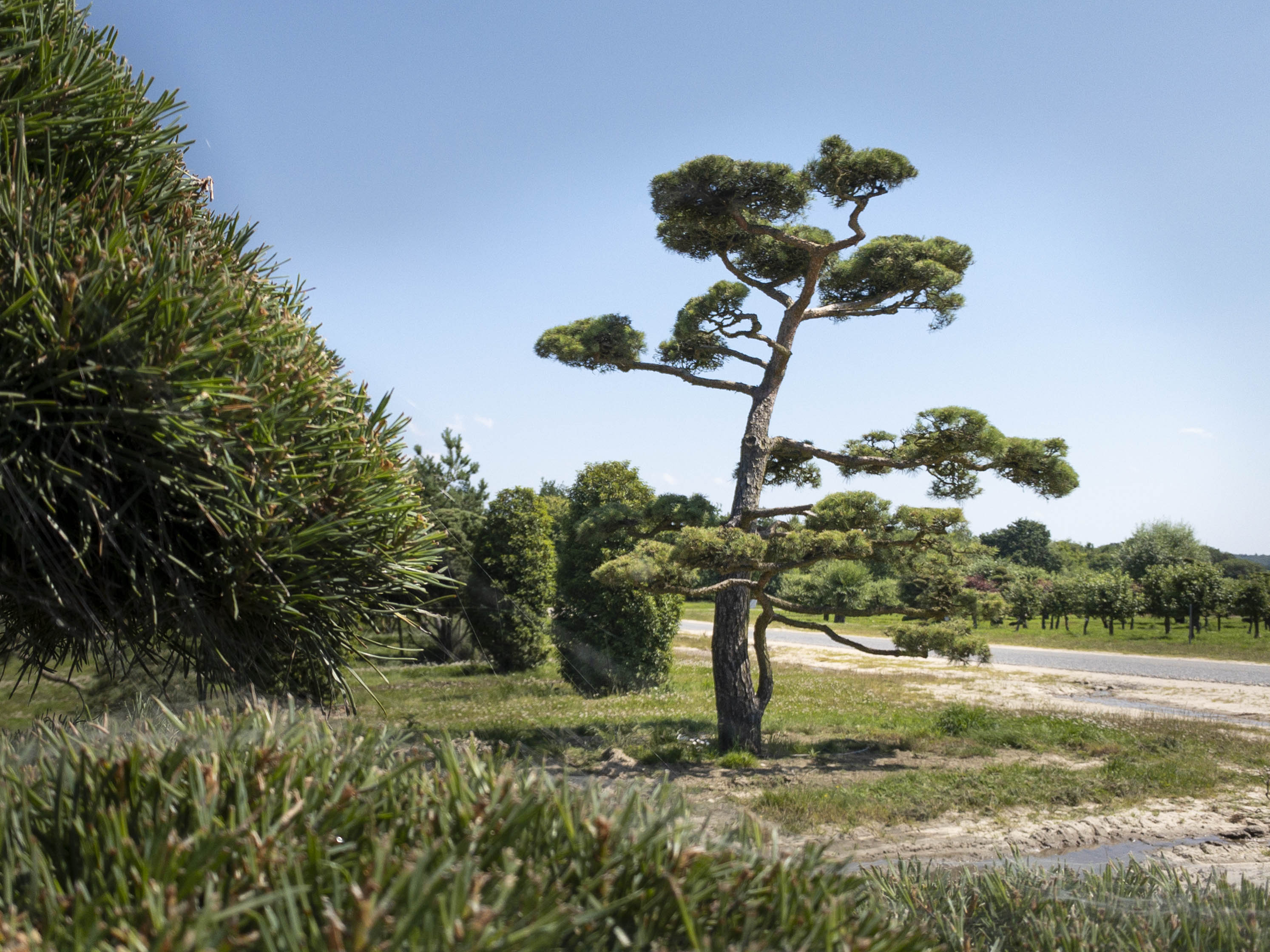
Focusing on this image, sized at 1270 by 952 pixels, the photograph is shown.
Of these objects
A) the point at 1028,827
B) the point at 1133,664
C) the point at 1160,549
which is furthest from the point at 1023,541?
the point at 1028,827

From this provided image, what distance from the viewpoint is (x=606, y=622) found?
46.5ft

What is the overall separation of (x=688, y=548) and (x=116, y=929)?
744 centimetres

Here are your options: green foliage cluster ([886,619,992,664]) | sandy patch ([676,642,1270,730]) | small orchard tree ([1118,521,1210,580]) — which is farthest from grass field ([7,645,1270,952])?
small orchard tree ([1118,521,1210,580])

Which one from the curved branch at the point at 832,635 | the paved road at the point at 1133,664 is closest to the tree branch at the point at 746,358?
the curved branch at the point at 832,635

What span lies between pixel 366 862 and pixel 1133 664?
79.3 ft

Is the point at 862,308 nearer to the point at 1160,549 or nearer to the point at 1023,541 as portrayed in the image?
the point at 1160,549

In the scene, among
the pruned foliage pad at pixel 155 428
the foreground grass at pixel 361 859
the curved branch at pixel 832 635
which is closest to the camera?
the foreground grass at pixel 361 859

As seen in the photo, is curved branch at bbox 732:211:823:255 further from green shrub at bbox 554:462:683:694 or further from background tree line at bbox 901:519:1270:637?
green shrub at bbox 554:462:683:694

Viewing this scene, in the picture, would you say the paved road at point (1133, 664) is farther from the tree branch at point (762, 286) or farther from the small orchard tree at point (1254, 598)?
the tree branch at point (762, 286)

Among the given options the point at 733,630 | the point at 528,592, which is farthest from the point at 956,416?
the point at 528,592

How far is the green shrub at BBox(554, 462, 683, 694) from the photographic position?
1404cm

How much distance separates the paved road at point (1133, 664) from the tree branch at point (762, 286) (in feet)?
44.6

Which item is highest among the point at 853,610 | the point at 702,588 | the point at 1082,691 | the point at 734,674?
the point at 702,588

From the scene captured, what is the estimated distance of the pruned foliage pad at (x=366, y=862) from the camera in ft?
2.89
